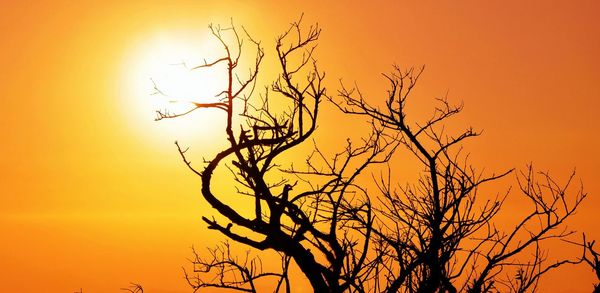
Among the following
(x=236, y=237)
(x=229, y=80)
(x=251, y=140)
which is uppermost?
(x=229, y=80)

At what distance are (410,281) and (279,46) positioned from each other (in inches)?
181

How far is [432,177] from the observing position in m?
14.8

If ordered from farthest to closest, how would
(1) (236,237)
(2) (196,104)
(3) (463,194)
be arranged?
(3) (463,194) → (2) (196,104) → (1) (236,237)

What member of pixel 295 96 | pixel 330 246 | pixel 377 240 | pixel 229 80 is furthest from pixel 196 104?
pixel 377 240

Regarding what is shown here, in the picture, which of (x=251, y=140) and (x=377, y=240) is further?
(x=377, y=240)

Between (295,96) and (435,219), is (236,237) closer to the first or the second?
(295,96)

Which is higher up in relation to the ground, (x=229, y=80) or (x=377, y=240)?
(x=229, y=80)

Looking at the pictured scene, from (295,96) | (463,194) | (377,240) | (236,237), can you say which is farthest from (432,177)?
(236,237)

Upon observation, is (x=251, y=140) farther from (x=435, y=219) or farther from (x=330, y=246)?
(x=435, y=219)

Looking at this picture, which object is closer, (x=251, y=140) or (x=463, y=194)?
(x=251, y=140)

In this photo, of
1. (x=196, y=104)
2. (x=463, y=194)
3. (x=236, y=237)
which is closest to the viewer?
(x=236, y=237)

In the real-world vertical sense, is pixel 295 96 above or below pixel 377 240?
above

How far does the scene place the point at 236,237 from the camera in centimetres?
1312

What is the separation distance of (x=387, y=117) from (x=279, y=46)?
2.46 meters
